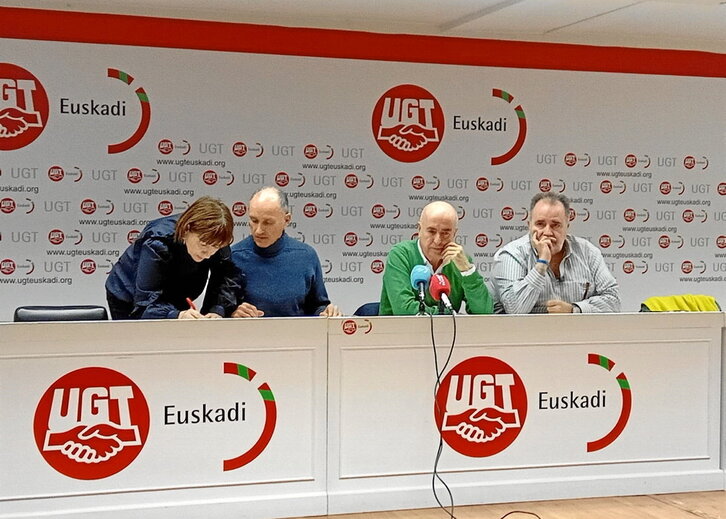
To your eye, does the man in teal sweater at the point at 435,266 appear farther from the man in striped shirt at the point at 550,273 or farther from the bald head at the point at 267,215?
the bald head at the point at 267,215

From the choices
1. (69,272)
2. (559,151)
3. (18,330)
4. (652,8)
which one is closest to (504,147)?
(559,151)

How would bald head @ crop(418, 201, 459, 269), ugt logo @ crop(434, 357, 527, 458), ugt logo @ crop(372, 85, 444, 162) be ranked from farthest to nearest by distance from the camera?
ugt logo @ crop(372, 85, 444, 162) → bald head @ crop(418, 201, 459, 269) → ugt logo @ crop(434, 357, 527, 458)

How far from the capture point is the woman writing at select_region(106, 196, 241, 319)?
405 cm

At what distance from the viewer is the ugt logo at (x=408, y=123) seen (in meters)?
6.60

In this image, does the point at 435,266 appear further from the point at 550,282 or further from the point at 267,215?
the point at 267,215

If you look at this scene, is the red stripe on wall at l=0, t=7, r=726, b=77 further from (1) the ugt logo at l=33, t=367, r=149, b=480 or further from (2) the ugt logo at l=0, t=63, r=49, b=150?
(1) the ugt logo at l=33, t=367, r=149, b=480

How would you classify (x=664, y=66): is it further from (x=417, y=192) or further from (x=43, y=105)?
(x=43, y=105)

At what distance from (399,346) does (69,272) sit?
280cm

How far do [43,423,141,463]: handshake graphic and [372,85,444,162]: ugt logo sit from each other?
11.0ft

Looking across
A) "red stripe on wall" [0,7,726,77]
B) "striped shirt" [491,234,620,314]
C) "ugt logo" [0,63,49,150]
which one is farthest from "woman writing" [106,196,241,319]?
"red stripe on wall" [0,7,726,77]

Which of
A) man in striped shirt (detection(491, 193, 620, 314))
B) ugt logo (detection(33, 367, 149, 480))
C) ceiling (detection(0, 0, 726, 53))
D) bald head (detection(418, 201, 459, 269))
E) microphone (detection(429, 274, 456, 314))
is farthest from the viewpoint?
ceiling (detection(0, 0, 726, 53))

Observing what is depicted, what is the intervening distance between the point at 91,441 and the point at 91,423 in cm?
7

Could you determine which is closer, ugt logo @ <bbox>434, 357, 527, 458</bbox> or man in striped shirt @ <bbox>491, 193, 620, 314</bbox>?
ugt logo @ <bbox>434, 357, 527, 458</bbox>

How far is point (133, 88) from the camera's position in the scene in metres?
6.11
